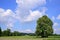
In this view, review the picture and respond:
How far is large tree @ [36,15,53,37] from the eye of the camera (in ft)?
182

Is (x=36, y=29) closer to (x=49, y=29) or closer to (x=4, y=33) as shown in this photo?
(x=49, y=29)

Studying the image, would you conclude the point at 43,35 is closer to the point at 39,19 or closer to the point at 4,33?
the point at 39,19

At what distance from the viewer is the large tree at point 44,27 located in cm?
5550

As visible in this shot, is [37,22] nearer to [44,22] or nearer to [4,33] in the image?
[44,22]

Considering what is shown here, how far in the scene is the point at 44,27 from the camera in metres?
56.1

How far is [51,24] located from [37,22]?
4.84 metres

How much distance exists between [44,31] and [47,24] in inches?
105

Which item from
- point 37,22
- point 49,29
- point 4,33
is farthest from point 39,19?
point 4,33

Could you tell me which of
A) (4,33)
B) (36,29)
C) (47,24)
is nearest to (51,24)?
(47,24)

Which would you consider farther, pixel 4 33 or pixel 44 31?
pixel 4 33

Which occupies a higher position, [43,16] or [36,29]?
[43,16]

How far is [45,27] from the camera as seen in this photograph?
56.0 metres

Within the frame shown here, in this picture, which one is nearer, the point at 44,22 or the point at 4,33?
the point at 44,22

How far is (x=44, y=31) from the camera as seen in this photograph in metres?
55.8
